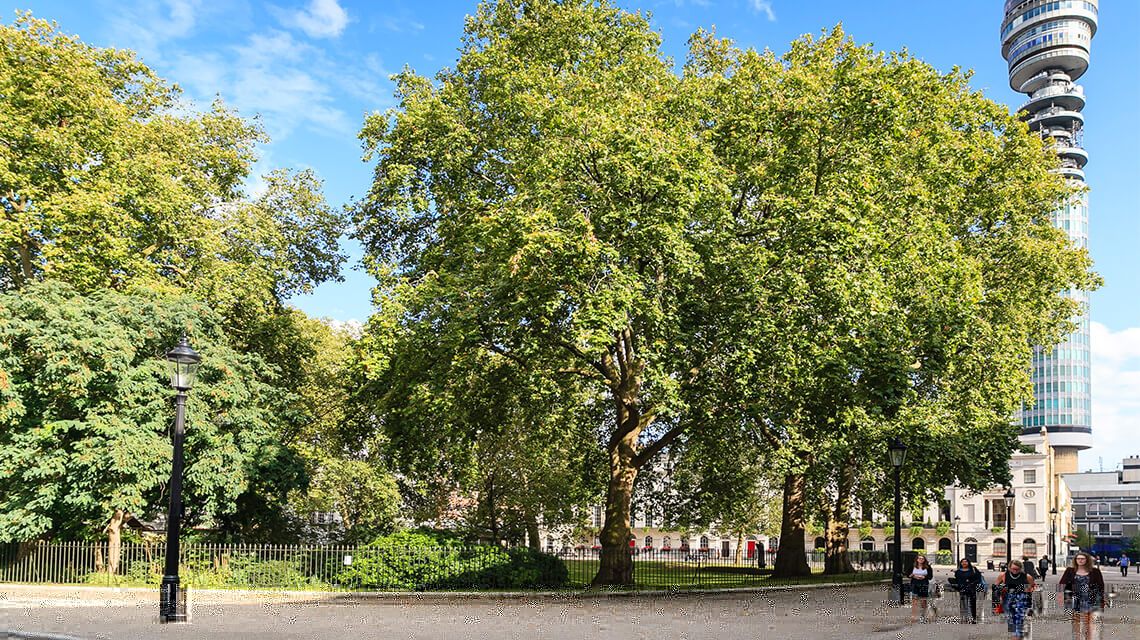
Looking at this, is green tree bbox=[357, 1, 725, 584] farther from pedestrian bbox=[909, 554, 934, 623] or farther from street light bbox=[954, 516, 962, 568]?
street light bbox=[954, 516, 962, 568]

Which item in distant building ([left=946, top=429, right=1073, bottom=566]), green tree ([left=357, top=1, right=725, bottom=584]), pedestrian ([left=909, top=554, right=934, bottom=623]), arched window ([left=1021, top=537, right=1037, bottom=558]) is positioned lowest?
arched window ([left=1021, top=537, right=1037, bottom=558])

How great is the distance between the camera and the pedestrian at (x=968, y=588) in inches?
746

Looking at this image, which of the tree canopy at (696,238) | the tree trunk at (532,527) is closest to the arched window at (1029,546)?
the tree trunk at (532,527)

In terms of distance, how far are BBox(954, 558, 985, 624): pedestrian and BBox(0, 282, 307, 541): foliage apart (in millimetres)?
18214

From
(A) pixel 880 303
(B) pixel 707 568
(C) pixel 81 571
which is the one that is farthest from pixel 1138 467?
(C) pixel 81 571

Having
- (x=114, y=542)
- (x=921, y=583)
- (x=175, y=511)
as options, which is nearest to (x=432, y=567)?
(x=175, y=511)

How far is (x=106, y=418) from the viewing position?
23.7m

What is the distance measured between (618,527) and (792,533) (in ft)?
38.6

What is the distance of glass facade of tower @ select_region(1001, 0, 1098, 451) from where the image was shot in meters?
151

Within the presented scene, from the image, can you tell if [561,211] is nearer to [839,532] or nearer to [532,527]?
[839,532]

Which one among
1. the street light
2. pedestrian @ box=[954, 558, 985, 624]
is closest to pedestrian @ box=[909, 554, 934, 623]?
pedestrian @ box=[954, 558, 985, 624]

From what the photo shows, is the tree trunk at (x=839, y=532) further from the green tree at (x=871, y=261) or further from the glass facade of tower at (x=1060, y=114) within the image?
the glass facade of tower at (x=1060, y=114)

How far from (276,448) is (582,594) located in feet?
32.7

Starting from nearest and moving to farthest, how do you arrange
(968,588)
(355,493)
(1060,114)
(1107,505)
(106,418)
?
(968,588) < (106,418) < (355,493) < (1060,114) < (1107,505)
